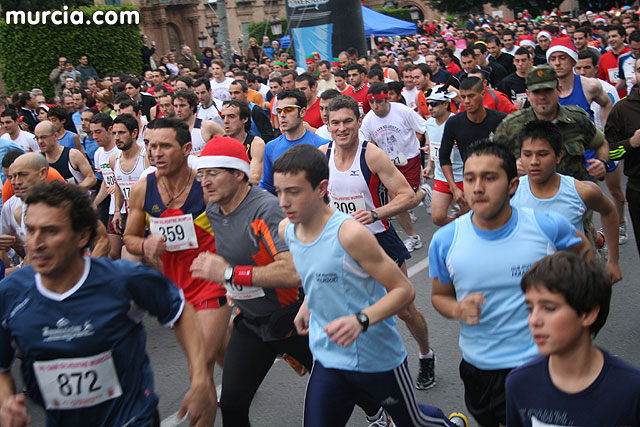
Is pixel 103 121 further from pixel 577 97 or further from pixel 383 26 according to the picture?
pixel 383 26

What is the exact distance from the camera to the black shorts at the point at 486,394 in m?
3.43

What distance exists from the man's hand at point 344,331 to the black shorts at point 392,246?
2.47m

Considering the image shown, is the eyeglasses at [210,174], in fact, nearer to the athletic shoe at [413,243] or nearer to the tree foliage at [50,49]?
the athletic shoe at [413,243]

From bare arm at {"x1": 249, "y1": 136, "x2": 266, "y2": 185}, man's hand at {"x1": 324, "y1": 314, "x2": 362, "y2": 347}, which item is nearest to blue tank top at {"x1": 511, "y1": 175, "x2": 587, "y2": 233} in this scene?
man's hand at {"x1": 324, "y1": 314, "x2": 362, "y2": 347}

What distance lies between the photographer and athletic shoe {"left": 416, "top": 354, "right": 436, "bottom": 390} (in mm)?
5191

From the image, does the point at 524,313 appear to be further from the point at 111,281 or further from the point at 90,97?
the point at 90,97

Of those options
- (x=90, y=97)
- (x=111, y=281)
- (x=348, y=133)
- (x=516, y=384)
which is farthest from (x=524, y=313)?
(x=90, y=97)

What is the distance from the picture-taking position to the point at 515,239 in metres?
3.37

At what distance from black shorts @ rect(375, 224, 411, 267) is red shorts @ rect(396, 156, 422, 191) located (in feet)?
10.0

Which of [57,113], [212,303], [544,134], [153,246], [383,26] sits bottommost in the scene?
[212,303]

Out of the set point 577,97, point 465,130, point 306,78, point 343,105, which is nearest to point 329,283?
point 343,105

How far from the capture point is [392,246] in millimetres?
5730

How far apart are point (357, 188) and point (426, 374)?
1.43 meters

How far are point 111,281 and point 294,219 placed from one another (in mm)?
900
